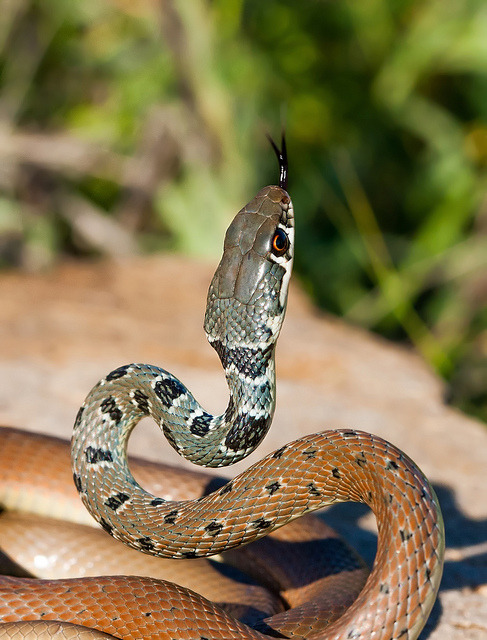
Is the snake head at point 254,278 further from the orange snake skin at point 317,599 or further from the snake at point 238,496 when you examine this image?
the orange snake skin at point 317,599

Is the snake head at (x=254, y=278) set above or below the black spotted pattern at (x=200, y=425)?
above

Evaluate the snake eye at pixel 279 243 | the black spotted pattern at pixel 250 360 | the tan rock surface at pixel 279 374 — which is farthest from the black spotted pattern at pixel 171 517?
the tan rock surface at pixel 279 374

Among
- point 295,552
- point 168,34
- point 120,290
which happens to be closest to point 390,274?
point 120,290

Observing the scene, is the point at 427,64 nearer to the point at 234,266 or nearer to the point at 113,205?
the point at 113,205

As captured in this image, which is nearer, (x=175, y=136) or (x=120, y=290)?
(x=120, y=290)

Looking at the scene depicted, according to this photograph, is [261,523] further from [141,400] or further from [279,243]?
[279,243]

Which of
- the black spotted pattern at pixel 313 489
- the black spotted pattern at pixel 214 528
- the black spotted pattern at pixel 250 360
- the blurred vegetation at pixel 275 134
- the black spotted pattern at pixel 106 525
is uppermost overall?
the blurred vegetation at pixel 275 134

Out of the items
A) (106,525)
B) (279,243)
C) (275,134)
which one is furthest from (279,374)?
(275,134)

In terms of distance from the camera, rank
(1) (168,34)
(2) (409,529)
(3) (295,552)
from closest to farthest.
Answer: (2) (409,529) < (3) (295,552) < (1) (168,34)

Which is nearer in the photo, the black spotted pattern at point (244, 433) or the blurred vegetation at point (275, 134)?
the black spotted pattern at point (244, 433)
